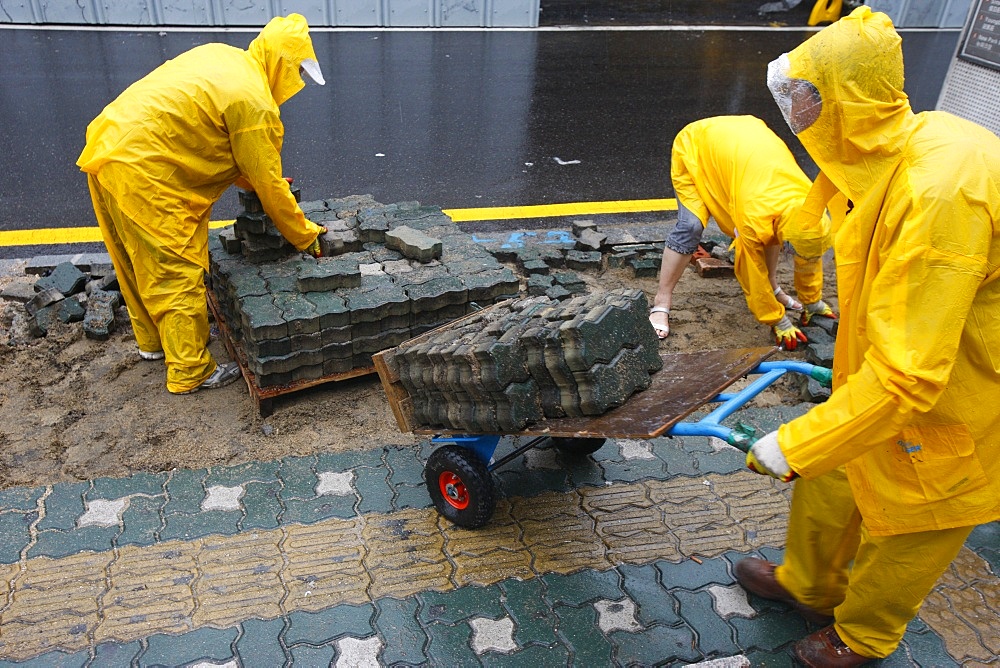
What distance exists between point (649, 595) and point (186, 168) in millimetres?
3078

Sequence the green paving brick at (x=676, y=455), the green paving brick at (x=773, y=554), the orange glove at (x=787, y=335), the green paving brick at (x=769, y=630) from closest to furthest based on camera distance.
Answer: the green paving brick at (x=769, y=630) < the green paving brick at (x=773, y=554) < the green paving brick at (x=676, y=455) < the orange glove at (x=787, y=335)

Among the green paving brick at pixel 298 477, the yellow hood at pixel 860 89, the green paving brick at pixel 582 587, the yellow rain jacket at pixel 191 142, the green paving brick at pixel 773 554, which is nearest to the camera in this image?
the yellow hood at pixel 860 89

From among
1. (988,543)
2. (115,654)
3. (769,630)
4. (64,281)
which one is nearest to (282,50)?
(64,281)

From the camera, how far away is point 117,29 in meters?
11.3

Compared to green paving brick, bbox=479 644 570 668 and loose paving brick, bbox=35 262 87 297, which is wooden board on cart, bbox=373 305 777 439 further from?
loose paving brick, bbox=35 262 87 297

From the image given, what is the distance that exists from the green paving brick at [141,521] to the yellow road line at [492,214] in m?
2.99

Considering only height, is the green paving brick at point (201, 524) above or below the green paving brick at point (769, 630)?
below

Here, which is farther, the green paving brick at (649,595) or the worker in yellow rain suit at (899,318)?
the green paving brick at (649,595)

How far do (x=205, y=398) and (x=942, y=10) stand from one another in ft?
48.2

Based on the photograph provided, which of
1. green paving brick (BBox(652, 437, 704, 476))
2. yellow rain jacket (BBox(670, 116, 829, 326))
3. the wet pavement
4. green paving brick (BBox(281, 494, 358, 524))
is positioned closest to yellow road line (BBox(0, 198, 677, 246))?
yellow rain jacket (BBox(670, 116, 829, 326))

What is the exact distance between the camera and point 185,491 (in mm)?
3641

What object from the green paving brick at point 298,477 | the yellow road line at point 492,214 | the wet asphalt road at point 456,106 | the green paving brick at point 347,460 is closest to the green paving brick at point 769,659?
the green paving brick at point 347,460

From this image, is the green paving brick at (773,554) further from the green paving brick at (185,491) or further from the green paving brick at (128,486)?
the green paving brick at (128,486)

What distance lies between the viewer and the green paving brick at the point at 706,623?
297 cm
